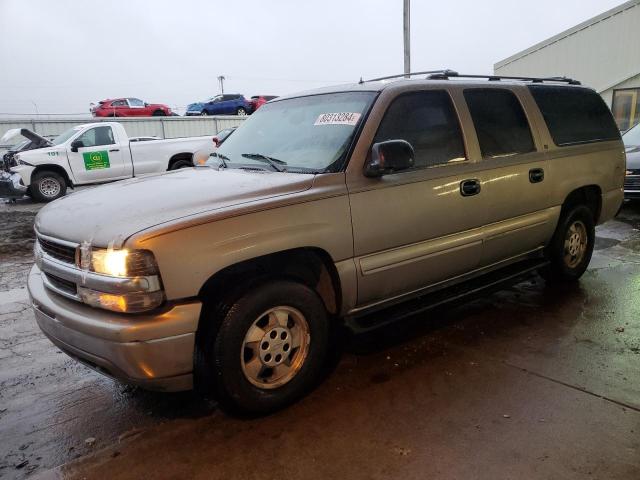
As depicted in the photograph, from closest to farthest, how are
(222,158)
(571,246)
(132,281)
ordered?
(132,281) → (222,158) → (571,246)

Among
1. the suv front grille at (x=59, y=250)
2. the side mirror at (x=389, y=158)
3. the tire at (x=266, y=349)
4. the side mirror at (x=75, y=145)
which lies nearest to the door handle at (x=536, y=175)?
the side mirror at (x=389, y=158)

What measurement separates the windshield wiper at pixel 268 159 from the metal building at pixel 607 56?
1661 cm

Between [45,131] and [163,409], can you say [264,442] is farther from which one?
[45,131]

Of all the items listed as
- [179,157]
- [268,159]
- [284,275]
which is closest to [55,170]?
[179,157]

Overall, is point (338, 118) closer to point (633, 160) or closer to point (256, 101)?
point (633, 160)

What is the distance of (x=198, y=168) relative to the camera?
12.8 feet

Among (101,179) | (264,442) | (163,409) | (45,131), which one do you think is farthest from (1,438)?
(45,131)

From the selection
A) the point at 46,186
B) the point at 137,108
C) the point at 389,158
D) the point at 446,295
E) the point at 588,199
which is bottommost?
the point at 446,295

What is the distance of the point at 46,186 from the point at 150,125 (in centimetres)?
935

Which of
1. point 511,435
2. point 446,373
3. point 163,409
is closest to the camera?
point 511,435

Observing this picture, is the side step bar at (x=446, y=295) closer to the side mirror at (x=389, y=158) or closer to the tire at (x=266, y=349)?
the tire at (x=266, y=349)

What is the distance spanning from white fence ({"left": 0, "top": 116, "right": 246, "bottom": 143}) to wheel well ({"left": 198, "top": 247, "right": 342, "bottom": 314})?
18.9 meters

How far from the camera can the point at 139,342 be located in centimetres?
243

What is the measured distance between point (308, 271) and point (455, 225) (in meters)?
1.21
